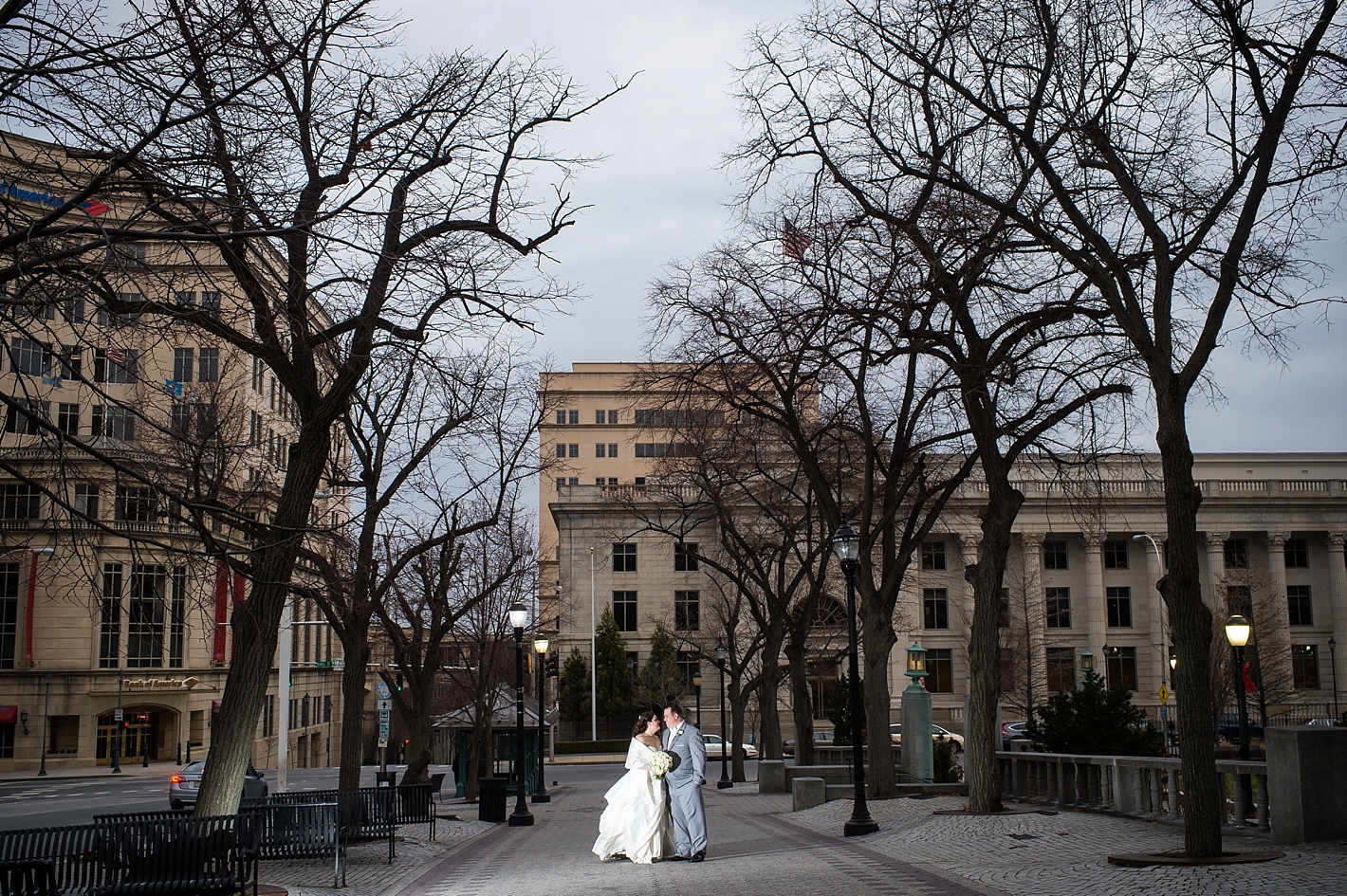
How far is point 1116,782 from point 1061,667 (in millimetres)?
53406

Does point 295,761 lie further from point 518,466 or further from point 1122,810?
point 1122,810

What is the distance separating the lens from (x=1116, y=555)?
78.2 metres

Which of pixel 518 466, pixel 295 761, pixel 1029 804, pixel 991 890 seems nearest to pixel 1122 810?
pixel 1029 804

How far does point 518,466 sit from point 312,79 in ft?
50.9

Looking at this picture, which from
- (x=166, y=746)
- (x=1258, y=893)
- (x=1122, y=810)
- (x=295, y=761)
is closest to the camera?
(x=1258, y=893)

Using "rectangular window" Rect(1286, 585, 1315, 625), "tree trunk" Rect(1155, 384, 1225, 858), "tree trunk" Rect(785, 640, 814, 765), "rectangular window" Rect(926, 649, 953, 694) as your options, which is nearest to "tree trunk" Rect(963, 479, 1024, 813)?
"tree trunk" Rect(1155, 384, 1225, 858)

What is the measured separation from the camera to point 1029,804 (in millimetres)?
21453

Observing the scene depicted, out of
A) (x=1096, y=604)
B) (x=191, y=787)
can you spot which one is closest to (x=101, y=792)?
(x=191, y=787)

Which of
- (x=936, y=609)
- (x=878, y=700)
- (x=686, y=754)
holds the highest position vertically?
(x=936, y=609)

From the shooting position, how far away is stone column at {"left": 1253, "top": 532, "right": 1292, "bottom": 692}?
180ft

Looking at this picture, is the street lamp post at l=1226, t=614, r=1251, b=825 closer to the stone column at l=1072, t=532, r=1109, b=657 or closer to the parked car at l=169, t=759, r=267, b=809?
Answer: the parked car at l=169, t=759, r=267, b=809

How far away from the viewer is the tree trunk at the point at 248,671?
38.9 ft

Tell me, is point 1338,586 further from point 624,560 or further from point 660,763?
point 660,763

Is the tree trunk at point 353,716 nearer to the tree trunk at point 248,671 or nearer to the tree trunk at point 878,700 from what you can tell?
the tree trunk at point 248,671
